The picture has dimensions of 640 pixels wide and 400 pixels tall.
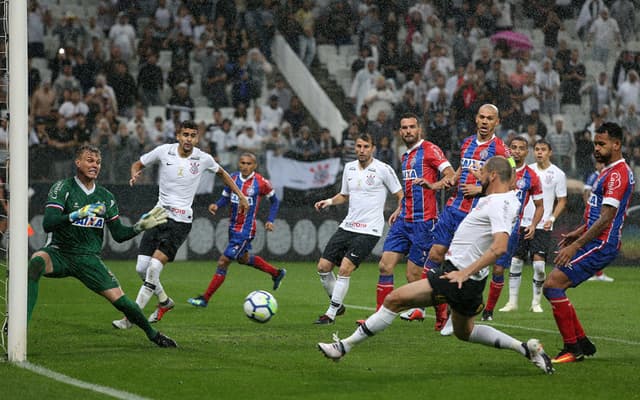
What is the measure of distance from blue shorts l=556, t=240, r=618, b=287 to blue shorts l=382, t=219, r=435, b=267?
9.85ft

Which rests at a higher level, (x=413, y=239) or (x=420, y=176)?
(x=420, y=176)

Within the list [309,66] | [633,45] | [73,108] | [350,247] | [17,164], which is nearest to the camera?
[17,164]

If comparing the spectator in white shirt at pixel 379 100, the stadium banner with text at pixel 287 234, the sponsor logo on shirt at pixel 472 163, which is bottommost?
the stadium banner with text at pixel 287 234

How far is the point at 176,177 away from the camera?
12.7m

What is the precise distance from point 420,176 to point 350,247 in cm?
132

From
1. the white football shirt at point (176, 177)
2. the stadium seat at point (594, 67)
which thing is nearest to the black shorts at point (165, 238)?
the white football shirt at point (176, 177)

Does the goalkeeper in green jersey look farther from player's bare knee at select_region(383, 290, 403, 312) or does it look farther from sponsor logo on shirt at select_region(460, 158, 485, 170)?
sponsor logo on shirt at select_region(460, 158, 485, 170)

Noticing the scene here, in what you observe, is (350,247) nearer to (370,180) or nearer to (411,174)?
(370,180)

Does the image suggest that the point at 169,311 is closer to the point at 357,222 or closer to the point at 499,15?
the point at 357,222

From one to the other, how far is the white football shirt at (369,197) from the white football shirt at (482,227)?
428 centimetres

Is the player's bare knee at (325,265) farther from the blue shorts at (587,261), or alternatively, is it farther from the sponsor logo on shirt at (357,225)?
the blue shorts at (587,261)

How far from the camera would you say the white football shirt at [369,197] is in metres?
12.8

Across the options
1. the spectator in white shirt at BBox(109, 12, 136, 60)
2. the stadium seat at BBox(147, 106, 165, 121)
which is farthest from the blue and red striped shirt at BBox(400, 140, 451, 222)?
the spectator in white shirt at BBox(109, 12, 136, 60)

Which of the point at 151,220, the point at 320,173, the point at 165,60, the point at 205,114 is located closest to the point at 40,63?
the point at 165,60
